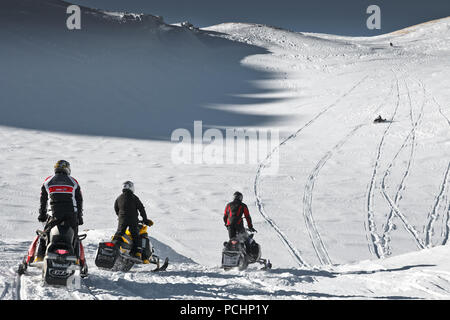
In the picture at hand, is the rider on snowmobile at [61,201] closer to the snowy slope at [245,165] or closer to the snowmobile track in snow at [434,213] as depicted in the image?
the snowy slope at [245,165]

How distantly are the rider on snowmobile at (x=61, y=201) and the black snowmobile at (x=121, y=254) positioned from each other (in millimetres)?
1124

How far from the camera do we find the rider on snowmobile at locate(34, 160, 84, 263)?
5.91 meters

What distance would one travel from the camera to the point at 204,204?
14.9 meters

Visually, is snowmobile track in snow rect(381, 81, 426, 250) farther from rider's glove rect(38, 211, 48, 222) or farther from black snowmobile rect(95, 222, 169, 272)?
rider's glove rect(38, 211, 48, 222)

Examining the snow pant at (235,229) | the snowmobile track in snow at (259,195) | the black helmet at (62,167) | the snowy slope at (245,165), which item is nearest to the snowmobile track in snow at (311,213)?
the snowy slope at (245,165)

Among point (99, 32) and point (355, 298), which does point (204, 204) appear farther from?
point (99, 32)

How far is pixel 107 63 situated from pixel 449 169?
37873mm

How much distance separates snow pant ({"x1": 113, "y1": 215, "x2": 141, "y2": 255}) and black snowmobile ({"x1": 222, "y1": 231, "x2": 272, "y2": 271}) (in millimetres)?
1901

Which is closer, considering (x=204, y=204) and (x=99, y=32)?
→ (x=204, y=204)

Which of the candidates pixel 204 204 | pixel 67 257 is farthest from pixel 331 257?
pixel 67 257

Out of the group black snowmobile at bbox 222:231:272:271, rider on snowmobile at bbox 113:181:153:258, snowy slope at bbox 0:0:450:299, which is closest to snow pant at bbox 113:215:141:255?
rider on snowmobile at bbox 113:181:153:258

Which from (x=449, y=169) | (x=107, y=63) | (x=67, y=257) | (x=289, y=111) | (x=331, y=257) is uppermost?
(x=107, y=63)

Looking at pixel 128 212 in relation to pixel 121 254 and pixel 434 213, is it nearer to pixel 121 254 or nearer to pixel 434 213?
pixel 121 254

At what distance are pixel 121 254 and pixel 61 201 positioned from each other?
1747 mm
